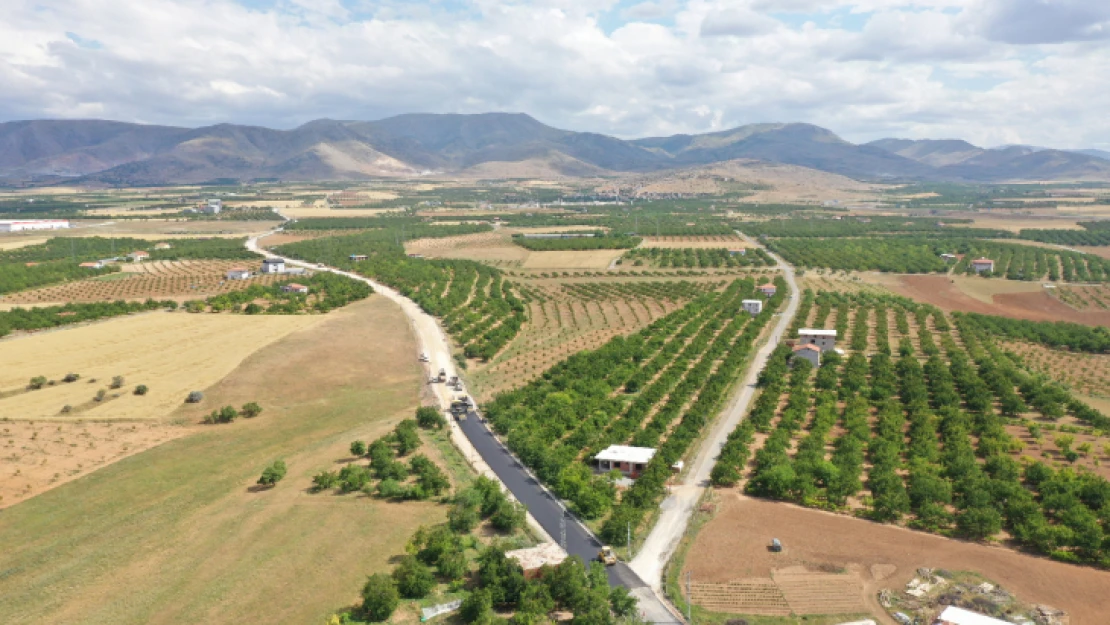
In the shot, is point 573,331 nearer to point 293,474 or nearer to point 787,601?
point 293,474

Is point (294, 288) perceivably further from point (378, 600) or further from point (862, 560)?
point (862, 560)

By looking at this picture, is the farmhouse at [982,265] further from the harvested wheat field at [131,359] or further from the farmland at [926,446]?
the harvested wheat field at [131,359]

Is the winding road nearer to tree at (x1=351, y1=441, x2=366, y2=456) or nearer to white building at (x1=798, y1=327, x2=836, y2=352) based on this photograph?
tree at (x1=351, y1=441, x2=366, y2=456)

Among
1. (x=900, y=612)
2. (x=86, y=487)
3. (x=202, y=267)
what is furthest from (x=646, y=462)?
(x=202, y=267)

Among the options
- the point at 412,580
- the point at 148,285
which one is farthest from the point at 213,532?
the point at 148,285

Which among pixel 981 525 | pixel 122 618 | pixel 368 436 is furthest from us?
pixel 368 436

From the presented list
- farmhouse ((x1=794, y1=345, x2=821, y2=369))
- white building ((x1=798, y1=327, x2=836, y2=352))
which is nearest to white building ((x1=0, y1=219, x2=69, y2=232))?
white building ((x1=798, y1=327, x2=836, y2=352))
